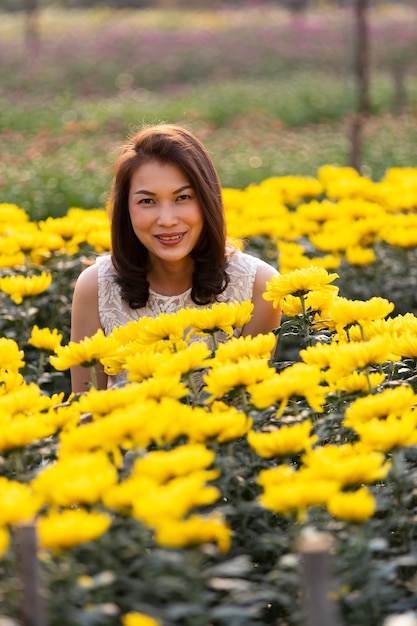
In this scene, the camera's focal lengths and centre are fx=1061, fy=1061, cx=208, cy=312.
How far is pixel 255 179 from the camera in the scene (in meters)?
7.38

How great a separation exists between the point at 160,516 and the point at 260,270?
196 centimetres

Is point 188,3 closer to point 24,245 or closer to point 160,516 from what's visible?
point 24,245

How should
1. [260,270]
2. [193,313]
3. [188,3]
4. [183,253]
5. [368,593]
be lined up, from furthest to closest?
[188,3] < [260,270] < [183,253] < [193,313] < [368,593]

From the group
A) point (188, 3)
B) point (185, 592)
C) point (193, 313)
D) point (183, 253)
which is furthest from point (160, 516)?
point (188, 3)

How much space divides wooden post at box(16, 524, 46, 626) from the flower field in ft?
0.11

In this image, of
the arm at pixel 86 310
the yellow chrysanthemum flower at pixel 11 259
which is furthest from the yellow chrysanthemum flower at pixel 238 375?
the yellow chrysanthemum flower at pixel 11 259

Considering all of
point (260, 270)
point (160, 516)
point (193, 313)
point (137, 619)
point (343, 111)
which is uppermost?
point (343, 111)

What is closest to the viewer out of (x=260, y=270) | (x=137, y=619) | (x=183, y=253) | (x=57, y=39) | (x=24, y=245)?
(x=137, y=619)

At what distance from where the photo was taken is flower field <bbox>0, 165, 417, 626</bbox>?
1.49 meters

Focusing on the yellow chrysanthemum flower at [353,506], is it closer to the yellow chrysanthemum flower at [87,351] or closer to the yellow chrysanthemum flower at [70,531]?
the yellow chrysanthemum flower at [70,531]

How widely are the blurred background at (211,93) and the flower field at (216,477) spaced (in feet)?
5.92

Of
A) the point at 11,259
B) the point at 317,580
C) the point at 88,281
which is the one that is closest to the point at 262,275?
the point at 88,281

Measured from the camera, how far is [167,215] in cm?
304

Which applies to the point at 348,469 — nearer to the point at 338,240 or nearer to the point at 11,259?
the point at 11,259
